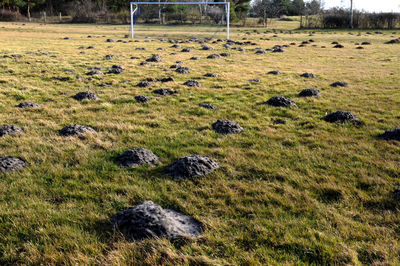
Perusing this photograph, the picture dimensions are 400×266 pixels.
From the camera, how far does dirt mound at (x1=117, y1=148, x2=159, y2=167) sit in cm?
573

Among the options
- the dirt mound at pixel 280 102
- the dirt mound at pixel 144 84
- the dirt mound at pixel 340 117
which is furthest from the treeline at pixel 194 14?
the dirt mound at pixel 340 117

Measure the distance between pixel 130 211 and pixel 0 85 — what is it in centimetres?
1130

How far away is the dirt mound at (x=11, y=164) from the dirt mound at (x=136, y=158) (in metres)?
1.79

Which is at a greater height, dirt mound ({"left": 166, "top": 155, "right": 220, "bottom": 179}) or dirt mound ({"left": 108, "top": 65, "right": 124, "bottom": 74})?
dirt mound ({"left": 108, "top": 65, "right": 124, "bottom": 74})

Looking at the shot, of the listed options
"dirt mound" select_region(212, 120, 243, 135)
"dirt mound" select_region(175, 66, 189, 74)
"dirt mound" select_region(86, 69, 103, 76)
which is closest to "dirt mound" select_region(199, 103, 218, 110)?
"dirt mound" select_region(212, 120, 243, 135)

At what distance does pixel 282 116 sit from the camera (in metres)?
9.09

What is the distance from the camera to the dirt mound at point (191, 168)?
529 centimetres

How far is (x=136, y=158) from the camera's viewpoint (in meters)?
5.79

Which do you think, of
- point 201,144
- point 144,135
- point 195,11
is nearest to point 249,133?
point 201,144

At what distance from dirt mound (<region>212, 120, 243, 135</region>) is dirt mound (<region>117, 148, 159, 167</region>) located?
2.28 metres

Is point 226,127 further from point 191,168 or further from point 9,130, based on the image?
point 9,130

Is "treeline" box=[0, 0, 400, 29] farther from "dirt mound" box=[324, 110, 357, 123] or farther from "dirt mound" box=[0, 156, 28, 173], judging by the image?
"dirt mound" box=[0, 156, 28, 173]

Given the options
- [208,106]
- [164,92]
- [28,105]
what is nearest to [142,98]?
[164,92]

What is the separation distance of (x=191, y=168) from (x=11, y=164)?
3.37m
